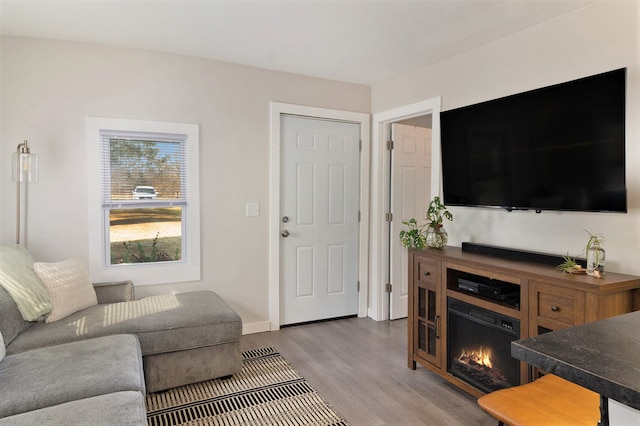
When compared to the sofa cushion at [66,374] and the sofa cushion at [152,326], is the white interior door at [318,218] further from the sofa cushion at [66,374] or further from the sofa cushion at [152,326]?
the sofa cushion at [66,374]

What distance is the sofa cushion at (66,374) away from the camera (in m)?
1.61

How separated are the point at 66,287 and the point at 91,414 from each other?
1398mm

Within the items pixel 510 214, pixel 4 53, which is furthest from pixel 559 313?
pixel 4 53

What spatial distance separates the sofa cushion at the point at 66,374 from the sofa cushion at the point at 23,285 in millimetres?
420

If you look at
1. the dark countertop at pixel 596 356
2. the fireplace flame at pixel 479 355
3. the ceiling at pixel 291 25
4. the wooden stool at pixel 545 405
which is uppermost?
the ceiling at pixel 291 25

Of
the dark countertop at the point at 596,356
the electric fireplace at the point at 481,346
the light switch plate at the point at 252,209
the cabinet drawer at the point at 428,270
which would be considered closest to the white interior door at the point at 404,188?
the cabinet drawer at the point at 428,270

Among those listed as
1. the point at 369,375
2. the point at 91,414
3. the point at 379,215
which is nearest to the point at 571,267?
the point at 369,375

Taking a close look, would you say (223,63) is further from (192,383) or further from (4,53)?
(192,383)

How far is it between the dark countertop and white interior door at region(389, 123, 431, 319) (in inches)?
126

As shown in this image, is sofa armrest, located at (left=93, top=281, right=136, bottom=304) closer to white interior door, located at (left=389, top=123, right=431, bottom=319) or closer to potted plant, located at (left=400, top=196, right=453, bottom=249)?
potted plant, located at (left=400, top=196, right=453, bottom=249)

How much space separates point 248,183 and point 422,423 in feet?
7.73

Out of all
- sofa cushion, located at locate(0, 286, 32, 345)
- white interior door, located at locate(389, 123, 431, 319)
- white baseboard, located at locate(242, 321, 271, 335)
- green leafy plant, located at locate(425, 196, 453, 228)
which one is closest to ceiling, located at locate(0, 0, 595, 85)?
white interior door, located at locate(389, 123, 431, 319)

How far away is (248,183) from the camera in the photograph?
12.0 feet

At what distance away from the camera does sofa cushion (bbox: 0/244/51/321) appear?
7.57 ft
